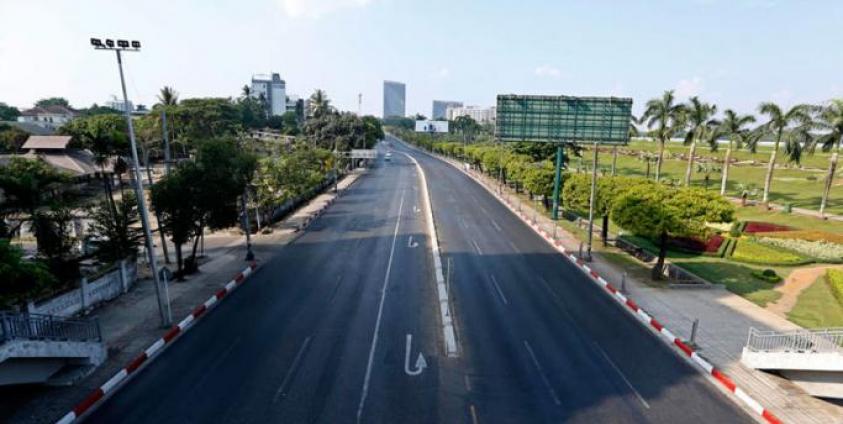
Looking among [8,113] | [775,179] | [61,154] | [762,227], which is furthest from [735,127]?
[8,113]

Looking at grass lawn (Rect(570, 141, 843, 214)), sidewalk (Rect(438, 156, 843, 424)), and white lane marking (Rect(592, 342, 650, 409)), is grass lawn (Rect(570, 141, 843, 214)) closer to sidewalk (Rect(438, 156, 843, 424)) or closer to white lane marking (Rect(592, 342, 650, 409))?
sidewalk (Rect(438, 156, 843, 424))

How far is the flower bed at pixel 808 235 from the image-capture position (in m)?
37.0

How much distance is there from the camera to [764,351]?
663 inches

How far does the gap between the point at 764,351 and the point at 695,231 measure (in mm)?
10734

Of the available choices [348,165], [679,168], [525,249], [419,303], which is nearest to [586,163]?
[679,168]

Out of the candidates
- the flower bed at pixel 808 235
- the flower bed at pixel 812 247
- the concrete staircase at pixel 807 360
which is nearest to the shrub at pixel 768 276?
the flower bed at pixel 812 247

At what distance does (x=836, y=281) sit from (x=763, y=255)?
7049mm

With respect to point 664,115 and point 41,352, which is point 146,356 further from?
point 664,115

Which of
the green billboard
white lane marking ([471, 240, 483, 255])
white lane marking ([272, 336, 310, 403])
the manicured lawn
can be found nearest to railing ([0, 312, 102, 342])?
white lane marking ([272, 336, 310, 403])

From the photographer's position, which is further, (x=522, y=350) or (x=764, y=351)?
(x=522, y=350)

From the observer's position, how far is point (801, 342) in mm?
16953

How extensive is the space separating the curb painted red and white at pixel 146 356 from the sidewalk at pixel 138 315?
1.12 feet

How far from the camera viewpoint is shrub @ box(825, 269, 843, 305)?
82.9ft

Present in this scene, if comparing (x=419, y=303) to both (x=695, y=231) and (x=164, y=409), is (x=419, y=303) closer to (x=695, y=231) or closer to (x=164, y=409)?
(x=164, y=409)
